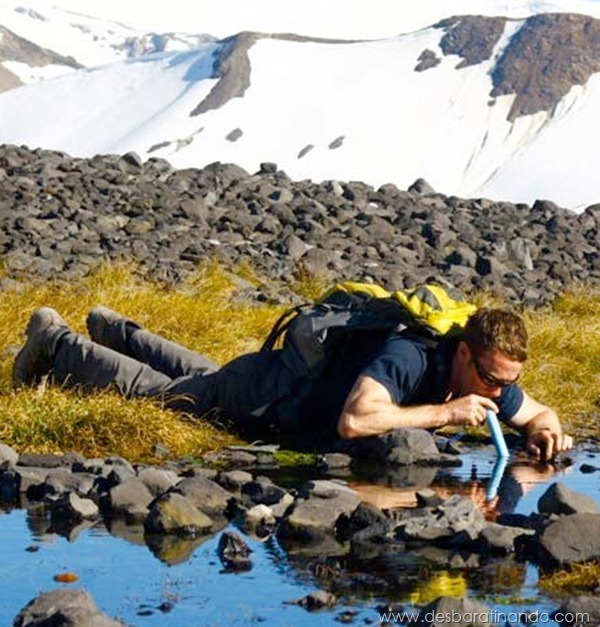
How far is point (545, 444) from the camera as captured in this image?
10.0 m

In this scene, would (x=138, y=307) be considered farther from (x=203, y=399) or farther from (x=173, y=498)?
(x=173, y=498)

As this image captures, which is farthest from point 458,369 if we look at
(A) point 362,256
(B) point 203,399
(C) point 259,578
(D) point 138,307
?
(A) point 362,256

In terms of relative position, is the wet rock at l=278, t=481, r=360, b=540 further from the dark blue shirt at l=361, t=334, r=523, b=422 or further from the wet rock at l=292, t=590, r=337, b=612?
the dark blue shirt at l=361, t=334, r=523, b=422

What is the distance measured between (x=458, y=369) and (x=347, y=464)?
0.91m

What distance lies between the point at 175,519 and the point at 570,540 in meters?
1.86

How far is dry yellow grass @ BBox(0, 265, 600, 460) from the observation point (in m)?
9.89

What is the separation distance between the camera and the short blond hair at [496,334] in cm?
898

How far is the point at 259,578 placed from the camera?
6.73m

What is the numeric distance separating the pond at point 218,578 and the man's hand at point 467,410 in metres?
2.15

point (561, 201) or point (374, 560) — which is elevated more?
point (374, 560)

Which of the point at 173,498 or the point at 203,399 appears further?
the point at 203,399

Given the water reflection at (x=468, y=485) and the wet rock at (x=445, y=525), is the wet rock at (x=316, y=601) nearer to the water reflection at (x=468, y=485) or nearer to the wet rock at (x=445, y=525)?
the wet rock at (x=445, y=525)

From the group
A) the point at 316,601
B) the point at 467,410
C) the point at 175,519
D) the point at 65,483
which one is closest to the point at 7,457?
the point at 65,483

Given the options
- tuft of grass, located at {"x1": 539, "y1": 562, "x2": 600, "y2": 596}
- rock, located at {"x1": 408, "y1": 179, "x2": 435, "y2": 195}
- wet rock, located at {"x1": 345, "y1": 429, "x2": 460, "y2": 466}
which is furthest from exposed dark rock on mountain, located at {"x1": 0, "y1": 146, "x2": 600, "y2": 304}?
tuft of grass, located at {"x1": 539, "y1": 562, "x2": 600, "y2": 596}
